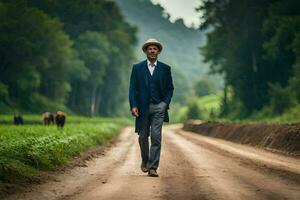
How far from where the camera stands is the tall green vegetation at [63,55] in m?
51.3

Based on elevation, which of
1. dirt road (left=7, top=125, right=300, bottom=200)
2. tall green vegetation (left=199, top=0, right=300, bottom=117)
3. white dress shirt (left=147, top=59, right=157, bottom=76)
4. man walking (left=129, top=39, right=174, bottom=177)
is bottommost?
dirt road (left=7, top=125, right=300, bottom=200)

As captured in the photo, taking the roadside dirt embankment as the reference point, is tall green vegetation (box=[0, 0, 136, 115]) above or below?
above

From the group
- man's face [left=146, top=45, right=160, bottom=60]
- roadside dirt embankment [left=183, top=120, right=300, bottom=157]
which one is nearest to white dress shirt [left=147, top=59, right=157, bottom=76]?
Answer: man's face [left=146, top=45, right=160, bottom=60]

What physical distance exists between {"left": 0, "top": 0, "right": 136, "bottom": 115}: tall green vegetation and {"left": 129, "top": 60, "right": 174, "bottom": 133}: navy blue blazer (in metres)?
40.4

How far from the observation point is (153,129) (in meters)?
10.1

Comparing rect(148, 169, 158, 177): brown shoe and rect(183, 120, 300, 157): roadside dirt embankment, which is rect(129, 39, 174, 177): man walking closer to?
rect(148, 169, 158, 177): brown shoe

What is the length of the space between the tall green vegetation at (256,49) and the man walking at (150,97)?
2843 cm

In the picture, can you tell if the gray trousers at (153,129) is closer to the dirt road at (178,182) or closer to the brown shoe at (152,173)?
the brown shoe at (152,173)

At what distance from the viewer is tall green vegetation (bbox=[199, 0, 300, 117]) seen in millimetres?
41531

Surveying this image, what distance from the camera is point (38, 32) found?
5300 cm

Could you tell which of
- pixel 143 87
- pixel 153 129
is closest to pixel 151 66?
pixel 143 87

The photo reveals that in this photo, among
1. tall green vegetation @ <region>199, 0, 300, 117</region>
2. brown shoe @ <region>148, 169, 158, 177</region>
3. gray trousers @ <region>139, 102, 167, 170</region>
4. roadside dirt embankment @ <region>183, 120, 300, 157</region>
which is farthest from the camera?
tall green vegetation @ <region>199, 0, 300, 117</region>

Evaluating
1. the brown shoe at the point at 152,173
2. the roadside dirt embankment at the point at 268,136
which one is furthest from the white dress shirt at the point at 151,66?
the roadside dirt embankment at the point at 268,136

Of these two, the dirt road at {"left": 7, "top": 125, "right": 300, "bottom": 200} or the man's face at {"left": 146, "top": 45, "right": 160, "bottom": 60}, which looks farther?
the man's face at {"left": 146, "top": 45, "right": 160, "bottom": 60}
